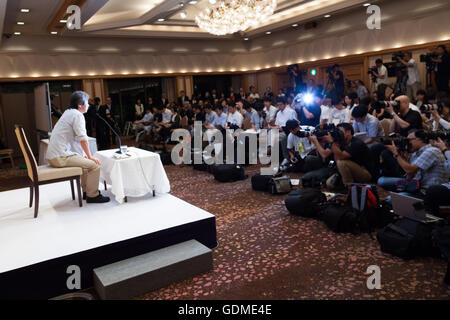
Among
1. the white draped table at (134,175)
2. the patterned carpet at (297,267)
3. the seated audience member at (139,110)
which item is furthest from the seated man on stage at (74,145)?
the seated audience member at (139,110)

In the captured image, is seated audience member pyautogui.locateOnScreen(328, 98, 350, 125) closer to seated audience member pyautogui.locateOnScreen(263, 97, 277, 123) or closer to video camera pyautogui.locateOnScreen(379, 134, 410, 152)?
seated audience member pyautogui.locateOnScreen(263, 97, 277, 123)

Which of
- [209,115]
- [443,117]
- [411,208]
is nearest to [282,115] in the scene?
[209,115]

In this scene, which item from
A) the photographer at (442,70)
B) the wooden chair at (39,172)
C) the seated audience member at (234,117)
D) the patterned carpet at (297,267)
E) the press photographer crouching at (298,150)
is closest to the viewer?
the patterned carpet at (297,267)

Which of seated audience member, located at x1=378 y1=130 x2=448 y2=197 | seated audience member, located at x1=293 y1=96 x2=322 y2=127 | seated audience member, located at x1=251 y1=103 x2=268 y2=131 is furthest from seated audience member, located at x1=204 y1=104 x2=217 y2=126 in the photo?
seated audience member, located at x1=378 y1=130 x2=448 y2=197

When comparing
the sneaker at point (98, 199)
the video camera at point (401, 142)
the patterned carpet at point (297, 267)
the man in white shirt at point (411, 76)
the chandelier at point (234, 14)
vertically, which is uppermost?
the chandelier at point (234, 14)

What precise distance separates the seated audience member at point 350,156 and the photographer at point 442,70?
440 centimetres

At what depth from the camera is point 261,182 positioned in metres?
5.16

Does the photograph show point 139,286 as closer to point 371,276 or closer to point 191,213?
point 191,213

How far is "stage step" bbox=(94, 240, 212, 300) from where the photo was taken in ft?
8.54

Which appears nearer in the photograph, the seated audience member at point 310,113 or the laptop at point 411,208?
the laptop at point 411,208

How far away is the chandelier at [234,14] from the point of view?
7.81 m

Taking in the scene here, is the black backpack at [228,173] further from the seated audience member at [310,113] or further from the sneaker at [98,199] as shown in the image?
the seated audience member at [310,113]

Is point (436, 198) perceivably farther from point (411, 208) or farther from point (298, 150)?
point (298, 150)

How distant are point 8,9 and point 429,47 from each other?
31.2ft
